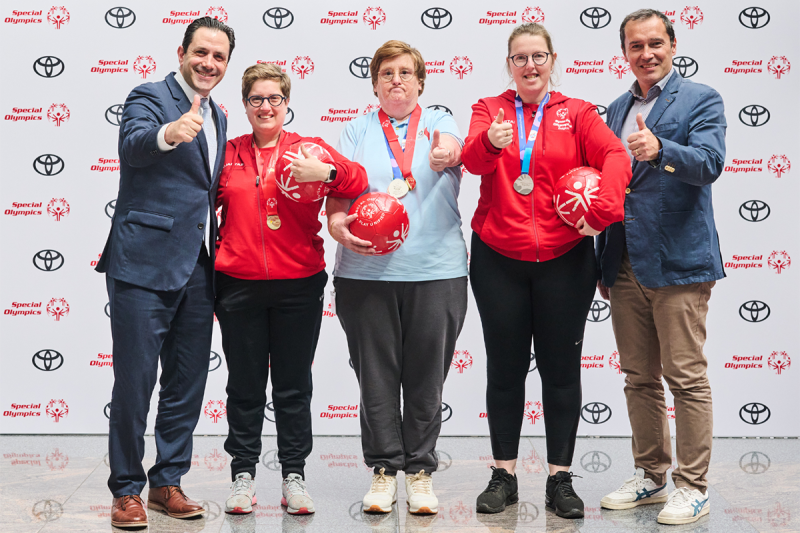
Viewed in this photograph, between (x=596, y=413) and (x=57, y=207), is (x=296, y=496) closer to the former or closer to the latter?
(x=596, y=413)

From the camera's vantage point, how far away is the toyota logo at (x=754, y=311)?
3.97 metres

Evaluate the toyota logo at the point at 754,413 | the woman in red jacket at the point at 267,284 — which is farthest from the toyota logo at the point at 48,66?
the toyota logo at the point at 754,413

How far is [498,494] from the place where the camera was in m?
2.75

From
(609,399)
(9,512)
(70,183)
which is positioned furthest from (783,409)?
(70,183)

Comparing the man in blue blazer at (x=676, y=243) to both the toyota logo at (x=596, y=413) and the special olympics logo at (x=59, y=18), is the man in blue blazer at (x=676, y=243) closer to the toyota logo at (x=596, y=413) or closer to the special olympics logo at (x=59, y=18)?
the toyota logo at (x=596, y=413)

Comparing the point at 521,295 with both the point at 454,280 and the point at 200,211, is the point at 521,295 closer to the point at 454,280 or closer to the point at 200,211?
the point at 454,280

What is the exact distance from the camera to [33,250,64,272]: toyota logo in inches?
155

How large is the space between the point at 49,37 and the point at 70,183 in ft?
2.66

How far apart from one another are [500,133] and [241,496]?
1656 millimetres

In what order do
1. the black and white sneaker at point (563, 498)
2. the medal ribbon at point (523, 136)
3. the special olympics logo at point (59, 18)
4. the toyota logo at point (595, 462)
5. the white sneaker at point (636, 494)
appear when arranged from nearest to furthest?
the medal ribbon at point (523, 136)
the black and white sneaker at point (563, 498)
the white sneaker at point (636, 494)
the toyota logo at point (595, 462)
the special olympics logo at point (59, 18)

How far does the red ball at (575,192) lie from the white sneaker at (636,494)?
114cm

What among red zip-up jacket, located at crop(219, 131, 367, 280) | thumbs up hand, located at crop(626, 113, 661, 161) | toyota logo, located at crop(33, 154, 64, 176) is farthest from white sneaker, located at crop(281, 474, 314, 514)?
toyota logo, located at crop(33, 154, 64, 176)

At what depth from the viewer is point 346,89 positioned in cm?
397

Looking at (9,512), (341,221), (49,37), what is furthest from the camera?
(49,37)
